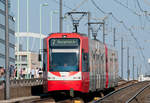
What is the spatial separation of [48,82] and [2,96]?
297cm

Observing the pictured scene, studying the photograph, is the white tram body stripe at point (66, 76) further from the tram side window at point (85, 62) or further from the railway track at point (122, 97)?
the railway track at point (122, 97)

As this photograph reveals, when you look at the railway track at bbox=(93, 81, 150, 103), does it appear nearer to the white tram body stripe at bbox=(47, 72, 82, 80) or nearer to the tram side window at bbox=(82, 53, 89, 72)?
the white tram body stripe at bbox=(47, 72, 82, 80)

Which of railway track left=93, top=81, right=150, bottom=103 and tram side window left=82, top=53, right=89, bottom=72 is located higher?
tram side window left=82, top=53, right=89, bottom=72

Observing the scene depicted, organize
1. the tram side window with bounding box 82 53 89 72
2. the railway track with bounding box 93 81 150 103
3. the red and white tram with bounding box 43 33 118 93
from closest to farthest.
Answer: the red and white tram with bounding box 43 33 118 93
the tram side window with bounding box 82 53 89 72
the railway track with bounding box 93 81 150 103

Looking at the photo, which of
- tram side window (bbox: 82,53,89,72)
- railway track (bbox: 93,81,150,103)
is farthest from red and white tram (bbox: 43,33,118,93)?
railway track (bbox: 93,81,150,103)

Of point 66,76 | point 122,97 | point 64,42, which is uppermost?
point 64,42

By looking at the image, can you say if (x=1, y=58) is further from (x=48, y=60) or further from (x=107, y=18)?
(x=48, y=60)

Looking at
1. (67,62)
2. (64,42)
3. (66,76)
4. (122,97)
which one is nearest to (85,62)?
(67,62)

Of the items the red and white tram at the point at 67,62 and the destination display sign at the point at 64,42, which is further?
the destination display sign at the point at 64,42

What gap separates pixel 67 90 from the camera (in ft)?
93.5

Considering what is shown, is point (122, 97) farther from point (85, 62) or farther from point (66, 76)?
point (66, 76)

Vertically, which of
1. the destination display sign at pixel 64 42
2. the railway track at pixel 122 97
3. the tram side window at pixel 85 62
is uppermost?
the destination display sign at pixel 64 42

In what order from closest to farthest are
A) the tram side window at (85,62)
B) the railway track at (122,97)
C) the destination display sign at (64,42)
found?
the destination display sign at (64,42) < the tram side window at (85,62) < the railway track at (122,97)

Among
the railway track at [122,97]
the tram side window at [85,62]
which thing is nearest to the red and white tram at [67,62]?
the tram side window at [85,62]
